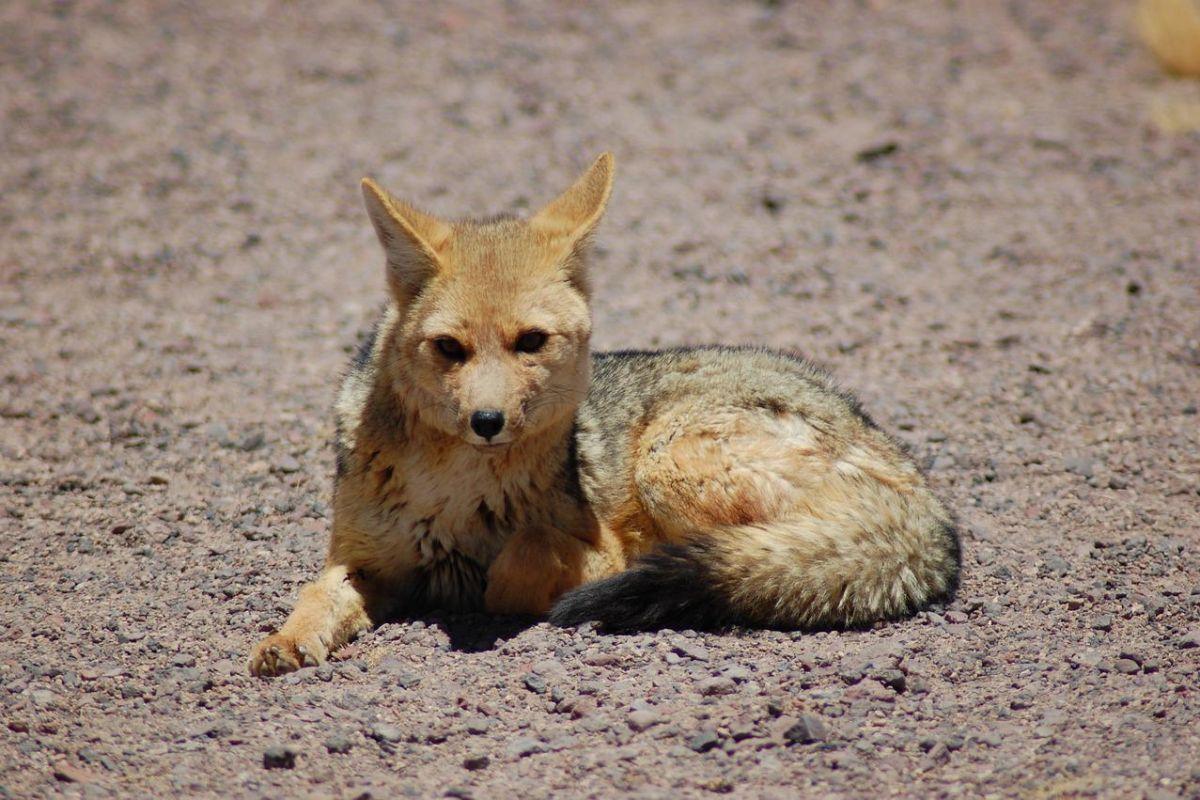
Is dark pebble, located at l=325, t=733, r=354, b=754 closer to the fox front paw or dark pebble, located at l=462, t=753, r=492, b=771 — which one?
dark pebble, located at l=462, t=753, r=492, b=771

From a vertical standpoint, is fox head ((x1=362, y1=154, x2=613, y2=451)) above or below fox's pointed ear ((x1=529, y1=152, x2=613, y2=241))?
below

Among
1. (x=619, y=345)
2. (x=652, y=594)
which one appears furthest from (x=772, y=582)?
(x=619, y=345)

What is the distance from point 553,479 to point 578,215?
1268mm

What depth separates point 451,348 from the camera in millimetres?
5125

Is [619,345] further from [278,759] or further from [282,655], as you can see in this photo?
[278,759]

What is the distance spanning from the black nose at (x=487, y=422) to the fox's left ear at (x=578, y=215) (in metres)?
0.98

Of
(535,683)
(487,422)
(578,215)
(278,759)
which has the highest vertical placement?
(578,215)

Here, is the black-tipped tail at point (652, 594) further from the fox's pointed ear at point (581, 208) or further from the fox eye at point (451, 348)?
the fox's pointed ear at point (581, 208)

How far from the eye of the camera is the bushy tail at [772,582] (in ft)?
16.7

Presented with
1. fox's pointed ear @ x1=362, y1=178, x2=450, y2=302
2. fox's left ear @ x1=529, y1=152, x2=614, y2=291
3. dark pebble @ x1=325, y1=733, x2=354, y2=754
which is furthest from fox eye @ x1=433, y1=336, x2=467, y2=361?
dark pebble @ x1=325, y1=733, x2=354, y2=754

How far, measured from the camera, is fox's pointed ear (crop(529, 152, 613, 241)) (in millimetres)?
5594

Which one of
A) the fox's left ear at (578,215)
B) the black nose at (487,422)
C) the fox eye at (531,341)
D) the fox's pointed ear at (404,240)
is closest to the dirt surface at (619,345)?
the black nose at (487,422)

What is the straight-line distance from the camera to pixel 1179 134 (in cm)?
1169

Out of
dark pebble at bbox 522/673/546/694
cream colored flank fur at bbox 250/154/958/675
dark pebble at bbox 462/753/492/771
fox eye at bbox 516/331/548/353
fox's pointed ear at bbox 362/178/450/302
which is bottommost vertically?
dark pebble at bbox 522/673/546/694
